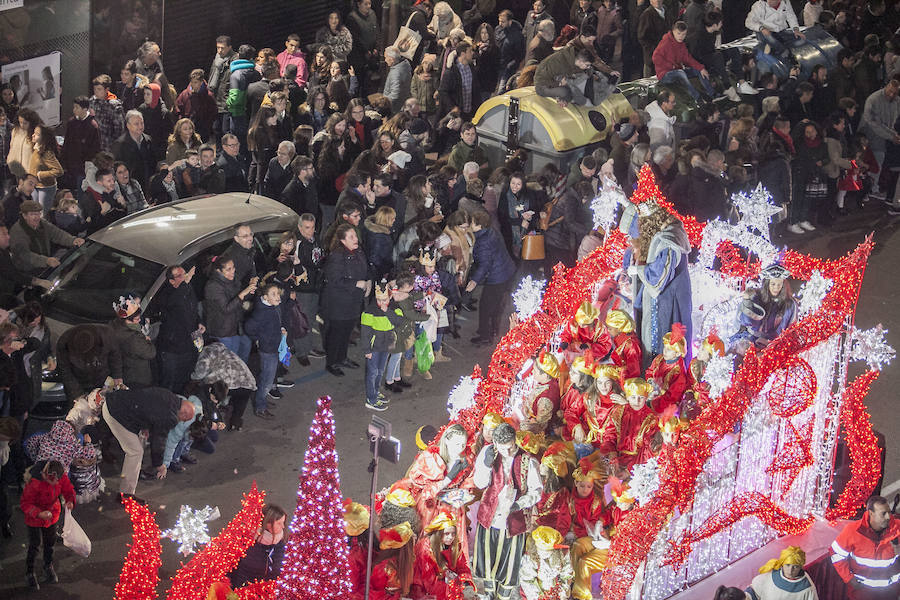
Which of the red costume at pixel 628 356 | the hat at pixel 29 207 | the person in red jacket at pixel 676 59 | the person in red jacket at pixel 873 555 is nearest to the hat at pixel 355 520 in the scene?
the red costume at pixel 628 356

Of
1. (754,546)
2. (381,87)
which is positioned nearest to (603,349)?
(754,546)

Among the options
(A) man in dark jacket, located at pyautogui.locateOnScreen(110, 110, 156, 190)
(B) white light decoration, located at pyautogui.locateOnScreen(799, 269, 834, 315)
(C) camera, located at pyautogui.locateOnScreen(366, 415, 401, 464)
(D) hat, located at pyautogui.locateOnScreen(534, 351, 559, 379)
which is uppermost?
(B) white light decoration, located at pyautogui.locateOnScreen(799, 269, 834, 315)

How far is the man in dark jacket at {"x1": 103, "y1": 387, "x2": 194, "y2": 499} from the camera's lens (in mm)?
10938

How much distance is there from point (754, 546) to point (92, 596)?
524 cm

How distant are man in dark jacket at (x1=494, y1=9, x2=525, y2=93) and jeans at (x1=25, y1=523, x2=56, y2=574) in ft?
37.5

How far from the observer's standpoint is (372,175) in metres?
14.5

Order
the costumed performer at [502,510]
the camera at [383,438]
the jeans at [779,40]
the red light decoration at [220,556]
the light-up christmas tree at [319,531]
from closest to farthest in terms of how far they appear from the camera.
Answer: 1. the light-up christmas tree at [319,531]
2. the camera at [383,438]
3. the red light decoration at [220,556]
4. the costumed performer at [502,510]
5. the jeans at [779,40]

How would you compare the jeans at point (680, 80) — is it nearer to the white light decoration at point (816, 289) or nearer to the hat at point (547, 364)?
the white light decoration at point (816, 289)

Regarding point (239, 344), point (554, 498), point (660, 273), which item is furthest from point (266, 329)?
point (660, 273)

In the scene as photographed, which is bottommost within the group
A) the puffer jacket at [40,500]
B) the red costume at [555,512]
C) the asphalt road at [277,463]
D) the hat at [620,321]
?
the asphalt road at [277,463]

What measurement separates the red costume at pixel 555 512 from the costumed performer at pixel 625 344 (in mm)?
1727

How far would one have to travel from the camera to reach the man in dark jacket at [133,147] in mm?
14875

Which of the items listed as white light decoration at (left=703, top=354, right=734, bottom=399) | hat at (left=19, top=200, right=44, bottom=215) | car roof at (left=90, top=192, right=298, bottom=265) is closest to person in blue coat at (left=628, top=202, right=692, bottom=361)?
white light decoration at (left=703, top=354, right=734, bottom=399)

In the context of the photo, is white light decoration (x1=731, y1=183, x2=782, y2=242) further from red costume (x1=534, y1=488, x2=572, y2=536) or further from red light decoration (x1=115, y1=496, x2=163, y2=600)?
red light decoration (x1=115, y1=496, x2=163, y2=600)
